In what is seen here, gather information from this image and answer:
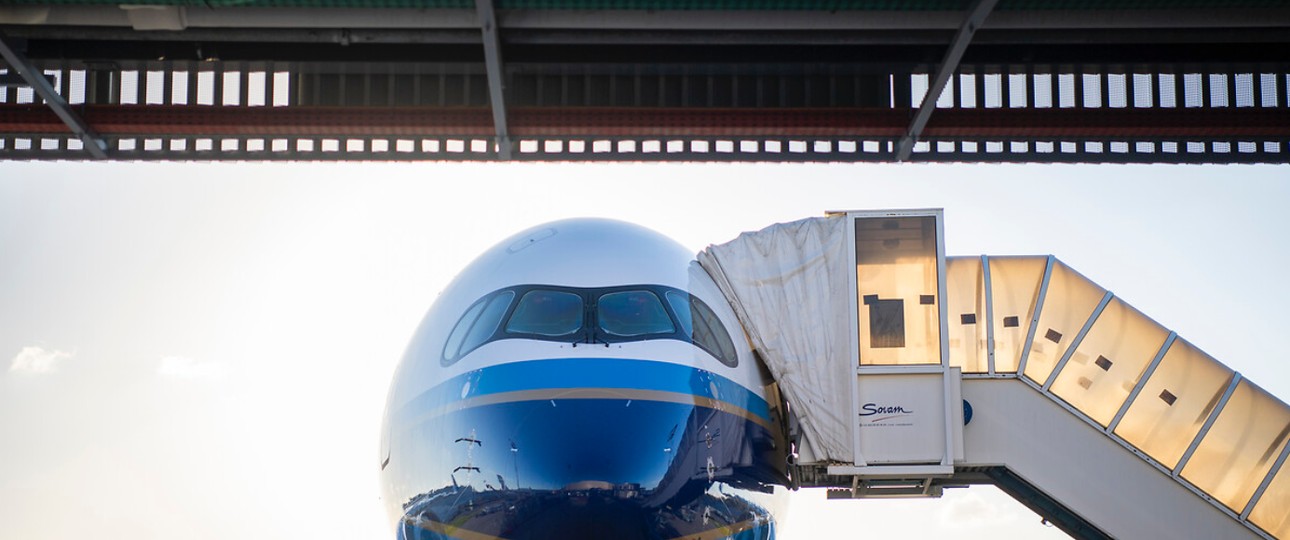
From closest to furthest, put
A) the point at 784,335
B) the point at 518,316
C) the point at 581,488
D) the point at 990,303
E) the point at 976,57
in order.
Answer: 1. the point at 581,488
2. the point at 518,316
3. the point at 784,335
4. the point at 990,303
5. the point at 976,57

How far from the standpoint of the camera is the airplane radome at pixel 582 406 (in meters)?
11.0

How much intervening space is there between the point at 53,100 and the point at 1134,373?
502 inches

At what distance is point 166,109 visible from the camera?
63.8 feet

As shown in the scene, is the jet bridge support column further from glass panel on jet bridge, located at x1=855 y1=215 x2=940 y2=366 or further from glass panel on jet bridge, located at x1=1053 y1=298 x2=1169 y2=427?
glass panel on jet bridge, located at x1=1053 y1=298 x2=1169 y2=427

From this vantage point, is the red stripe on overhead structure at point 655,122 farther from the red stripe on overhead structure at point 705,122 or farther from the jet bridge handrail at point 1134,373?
the jet bridge handrail at point 1134,373

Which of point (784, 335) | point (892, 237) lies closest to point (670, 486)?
point (784, 335)

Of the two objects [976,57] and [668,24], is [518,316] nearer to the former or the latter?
[668,24]

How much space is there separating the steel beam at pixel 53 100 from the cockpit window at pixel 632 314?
27.4 feet

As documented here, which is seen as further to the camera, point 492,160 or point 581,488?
point 492,160

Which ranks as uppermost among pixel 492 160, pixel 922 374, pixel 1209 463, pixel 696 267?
pixel 492 160

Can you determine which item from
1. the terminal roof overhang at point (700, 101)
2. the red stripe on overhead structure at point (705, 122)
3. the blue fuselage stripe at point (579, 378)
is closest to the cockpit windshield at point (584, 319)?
the blue fuselage stripe at point (579, 378)

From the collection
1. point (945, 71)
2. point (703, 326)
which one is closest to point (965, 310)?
point (945, 71)

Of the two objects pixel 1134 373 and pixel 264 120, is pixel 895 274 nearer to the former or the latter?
pixel 1134 373

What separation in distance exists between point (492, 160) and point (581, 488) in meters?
9.46
